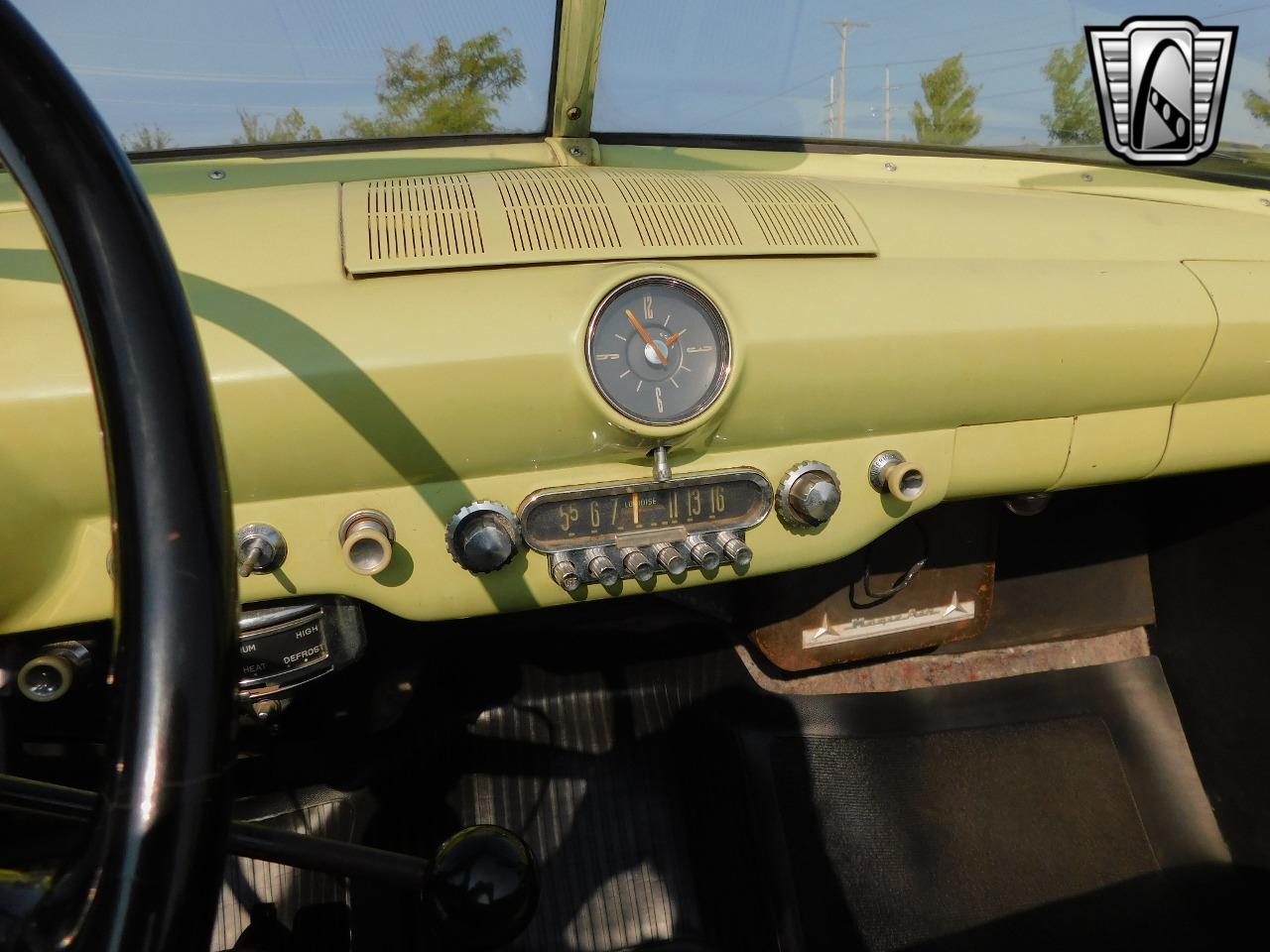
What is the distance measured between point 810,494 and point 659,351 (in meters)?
0.35

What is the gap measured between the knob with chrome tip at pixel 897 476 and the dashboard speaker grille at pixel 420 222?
72 centimetres

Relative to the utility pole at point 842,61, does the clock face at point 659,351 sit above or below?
below

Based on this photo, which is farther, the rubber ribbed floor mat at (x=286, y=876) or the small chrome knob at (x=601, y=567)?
the rubber ribbed floor mat at (x=286, y=876)

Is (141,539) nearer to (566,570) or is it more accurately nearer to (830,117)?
(566,570)

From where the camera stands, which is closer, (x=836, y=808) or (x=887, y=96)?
(x=887, y=96)

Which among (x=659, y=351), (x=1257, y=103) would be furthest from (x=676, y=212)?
(x=1257, y=103)

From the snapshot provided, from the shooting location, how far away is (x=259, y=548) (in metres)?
1.26

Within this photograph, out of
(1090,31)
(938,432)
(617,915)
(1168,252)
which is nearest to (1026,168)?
(1090,31)

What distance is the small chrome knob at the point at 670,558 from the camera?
1399mm

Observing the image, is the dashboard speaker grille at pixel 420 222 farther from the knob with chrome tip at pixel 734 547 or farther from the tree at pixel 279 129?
the knob with chrome tip at pixel 734 547

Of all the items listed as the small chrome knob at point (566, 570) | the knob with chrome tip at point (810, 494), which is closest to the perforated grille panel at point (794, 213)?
the knob with chrome tip at point (810, 494)

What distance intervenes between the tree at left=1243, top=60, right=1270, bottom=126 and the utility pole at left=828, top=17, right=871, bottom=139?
0.82 meters

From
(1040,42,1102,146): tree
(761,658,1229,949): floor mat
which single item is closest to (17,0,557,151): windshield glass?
(1040,42,1102,146): tree

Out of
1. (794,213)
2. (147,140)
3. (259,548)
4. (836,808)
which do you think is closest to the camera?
(259,548)
